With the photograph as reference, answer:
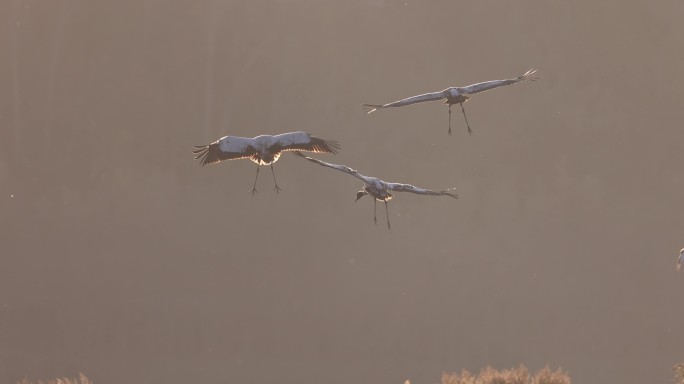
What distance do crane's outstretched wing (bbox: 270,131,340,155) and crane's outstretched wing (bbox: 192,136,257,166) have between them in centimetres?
62

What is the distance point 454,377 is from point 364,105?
28.8 feet

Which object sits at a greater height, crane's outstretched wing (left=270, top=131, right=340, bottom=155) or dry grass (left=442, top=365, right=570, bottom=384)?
crane's outstretched wing (left=270, top=131, right=340, bottom=155)

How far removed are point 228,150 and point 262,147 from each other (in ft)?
3.09

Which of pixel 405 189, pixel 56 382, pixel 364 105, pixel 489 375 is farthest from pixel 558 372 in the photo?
pixel 56 382

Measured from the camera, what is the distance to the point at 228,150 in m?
36.1

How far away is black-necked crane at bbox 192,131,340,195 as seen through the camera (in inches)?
1400

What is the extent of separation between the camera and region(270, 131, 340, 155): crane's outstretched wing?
117 ft

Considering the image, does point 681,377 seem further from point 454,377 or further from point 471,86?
point 471,86

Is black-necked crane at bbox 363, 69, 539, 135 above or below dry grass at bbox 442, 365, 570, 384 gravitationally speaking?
above

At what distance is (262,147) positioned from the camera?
35625mm

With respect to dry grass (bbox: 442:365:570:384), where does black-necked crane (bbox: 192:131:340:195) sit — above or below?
above

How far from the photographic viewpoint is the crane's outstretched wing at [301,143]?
35.6 m

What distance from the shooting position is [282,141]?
35.8 m

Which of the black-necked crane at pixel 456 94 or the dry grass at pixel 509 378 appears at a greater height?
the black-necked crane at pixel 456 94
